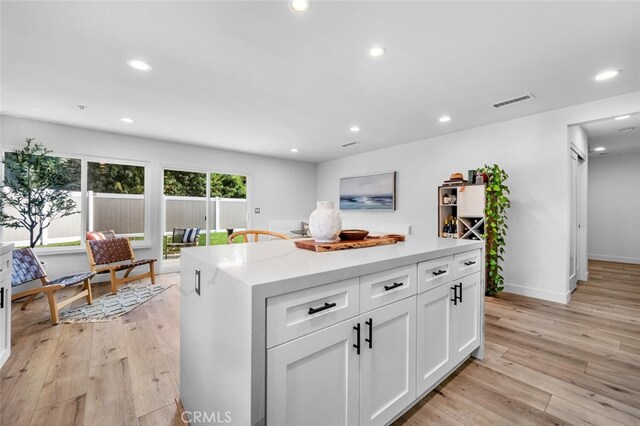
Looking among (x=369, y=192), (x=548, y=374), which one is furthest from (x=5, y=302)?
(x=369, y=192)

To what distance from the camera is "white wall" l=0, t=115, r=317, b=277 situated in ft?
12.8

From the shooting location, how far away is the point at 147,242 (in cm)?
470

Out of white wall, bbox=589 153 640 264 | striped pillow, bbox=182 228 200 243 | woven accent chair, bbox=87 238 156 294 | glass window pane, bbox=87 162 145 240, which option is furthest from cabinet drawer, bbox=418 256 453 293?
white wall, bbox=589 153 640 264

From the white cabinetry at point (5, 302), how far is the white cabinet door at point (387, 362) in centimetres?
248

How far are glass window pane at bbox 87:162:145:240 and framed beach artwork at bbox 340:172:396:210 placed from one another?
3.96 meters

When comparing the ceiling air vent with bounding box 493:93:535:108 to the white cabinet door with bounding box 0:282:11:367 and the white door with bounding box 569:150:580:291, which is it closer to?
the white door with bounding box 569:150:580:291

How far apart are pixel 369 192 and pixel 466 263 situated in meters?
3.93

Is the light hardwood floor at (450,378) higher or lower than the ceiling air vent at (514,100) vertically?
lower

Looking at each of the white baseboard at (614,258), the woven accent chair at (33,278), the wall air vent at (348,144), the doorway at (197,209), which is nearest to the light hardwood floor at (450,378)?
the woven accent chair at (33,278)

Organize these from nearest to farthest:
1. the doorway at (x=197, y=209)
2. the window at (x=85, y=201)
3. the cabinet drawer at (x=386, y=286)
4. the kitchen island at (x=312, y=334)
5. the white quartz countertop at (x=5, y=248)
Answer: the kitchen island at (x=312, y=334) → the cabinet drawer at (x=386, y=286) → the white quartz countertop at (x=5, y=248) → the window at (x=85, y=201) → the doorway at (x=197, y=209)

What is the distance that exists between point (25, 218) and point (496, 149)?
6414 mm

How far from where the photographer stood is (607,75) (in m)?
2.49

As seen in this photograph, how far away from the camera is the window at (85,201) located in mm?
3640

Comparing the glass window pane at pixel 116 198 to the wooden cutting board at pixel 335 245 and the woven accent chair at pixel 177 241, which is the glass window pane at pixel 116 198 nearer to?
the woven accent chair at pixel 177 241
